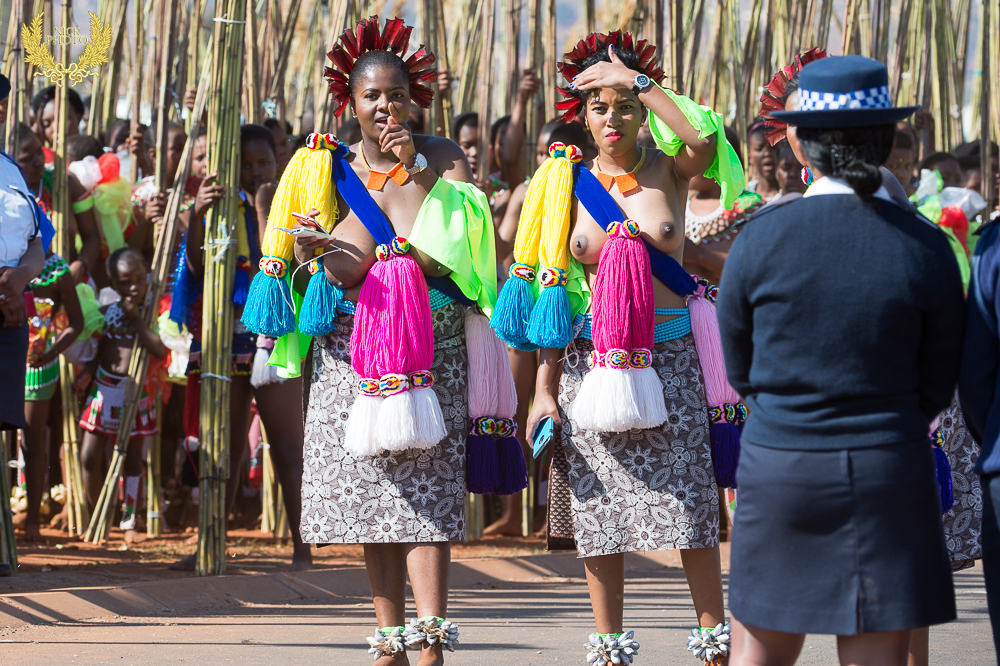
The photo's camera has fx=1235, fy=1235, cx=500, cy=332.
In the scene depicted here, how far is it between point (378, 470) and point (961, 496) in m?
1.74

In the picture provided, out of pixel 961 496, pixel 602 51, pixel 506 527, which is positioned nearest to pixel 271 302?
pixel 602 51

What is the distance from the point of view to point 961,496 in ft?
12.0

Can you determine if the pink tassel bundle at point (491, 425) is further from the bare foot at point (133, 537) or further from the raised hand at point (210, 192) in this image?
the bare foot at point (133, 537)

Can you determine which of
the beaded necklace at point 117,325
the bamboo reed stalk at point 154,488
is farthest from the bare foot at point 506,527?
the beaded necklace at point 117,325

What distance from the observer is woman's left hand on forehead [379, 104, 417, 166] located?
3.74m

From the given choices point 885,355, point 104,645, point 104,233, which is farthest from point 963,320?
point 104,233

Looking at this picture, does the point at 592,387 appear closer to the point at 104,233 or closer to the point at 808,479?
the point at 808,479

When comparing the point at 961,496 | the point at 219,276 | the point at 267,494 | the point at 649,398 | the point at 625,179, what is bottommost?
the point at 267,494

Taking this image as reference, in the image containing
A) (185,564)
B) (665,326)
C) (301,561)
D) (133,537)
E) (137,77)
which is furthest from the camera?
(137,77)

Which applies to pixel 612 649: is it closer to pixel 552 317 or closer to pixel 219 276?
pixel 552 317

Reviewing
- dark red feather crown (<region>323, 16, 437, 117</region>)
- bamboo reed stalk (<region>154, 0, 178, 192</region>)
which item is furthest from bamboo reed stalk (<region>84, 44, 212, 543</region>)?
dark red feather crown (<region>323, 16, 437, 117</region>)

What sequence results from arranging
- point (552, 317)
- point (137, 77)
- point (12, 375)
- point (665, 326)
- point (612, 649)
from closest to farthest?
point (612, 649), point (552, 317), point (665, 326), point (12, 375), point (137, 77)

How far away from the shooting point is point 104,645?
4164 mm

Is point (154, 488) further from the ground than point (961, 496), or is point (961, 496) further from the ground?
point (961, 496)
